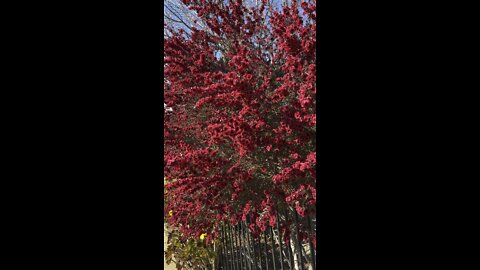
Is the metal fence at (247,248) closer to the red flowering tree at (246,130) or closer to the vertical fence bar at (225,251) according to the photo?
the vertical fence bar at (225,251)

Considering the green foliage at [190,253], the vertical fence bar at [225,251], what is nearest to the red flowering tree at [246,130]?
the vertical fence bar at [225,251]

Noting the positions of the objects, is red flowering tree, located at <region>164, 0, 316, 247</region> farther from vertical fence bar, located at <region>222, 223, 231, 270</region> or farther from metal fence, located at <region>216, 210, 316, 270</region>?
vertical fence bar, located at <region>222, 223, 231, 270</region>

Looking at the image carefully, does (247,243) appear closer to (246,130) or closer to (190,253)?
(190,253)

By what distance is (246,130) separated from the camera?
262 cm

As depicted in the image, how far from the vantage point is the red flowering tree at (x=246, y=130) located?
8.59 feet

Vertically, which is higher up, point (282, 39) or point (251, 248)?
point (282, 39)

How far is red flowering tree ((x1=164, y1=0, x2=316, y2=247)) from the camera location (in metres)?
2.62

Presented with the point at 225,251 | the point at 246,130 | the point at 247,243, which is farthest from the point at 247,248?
the point at 246,130

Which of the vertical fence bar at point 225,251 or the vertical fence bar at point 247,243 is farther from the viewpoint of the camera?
the vertical fence bar at point 225,251

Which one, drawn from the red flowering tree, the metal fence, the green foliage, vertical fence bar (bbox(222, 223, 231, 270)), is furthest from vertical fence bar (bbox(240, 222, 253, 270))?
the green foliage
